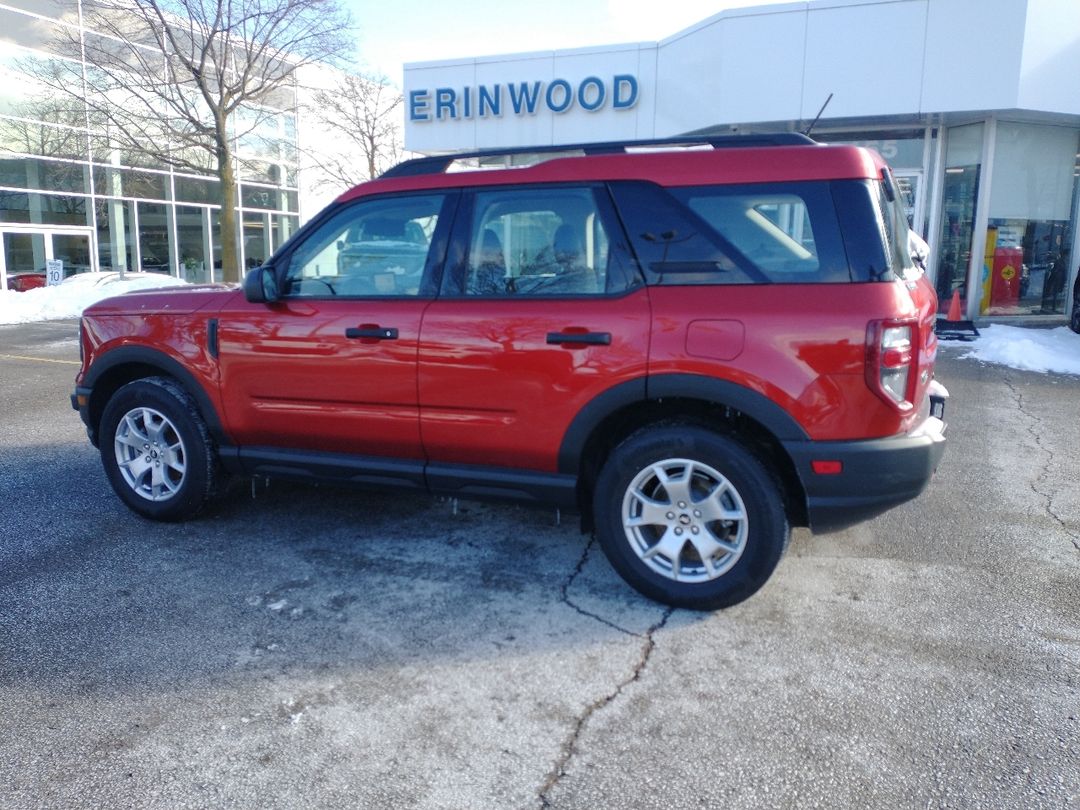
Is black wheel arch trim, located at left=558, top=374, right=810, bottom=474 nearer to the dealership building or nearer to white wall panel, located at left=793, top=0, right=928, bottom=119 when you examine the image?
the dealership building

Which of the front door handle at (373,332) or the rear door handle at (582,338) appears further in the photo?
the front door handle at (373,332)

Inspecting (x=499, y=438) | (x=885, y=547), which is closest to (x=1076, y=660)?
(x=885, y=547)

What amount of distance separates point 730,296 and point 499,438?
122 centimetres

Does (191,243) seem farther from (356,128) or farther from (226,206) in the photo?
(226,206)

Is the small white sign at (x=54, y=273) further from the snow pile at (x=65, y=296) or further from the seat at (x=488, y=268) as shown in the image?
the seat at (x=488, y=268)

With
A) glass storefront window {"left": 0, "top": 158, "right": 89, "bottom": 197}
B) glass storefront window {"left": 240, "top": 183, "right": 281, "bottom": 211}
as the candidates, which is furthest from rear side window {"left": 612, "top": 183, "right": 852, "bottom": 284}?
glass storefront window {"left": 240, "top": 183, "right": 281, "bottom": 211}

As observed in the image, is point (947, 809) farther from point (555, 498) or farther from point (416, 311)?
point (416, 311)

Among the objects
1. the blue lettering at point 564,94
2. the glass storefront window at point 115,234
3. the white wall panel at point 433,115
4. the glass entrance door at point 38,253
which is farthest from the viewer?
the glass storefront window at point 115,234

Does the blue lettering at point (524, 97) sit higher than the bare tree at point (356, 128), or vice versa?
the bare tree at point (356, 128)

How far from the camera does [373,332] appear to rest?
4020 mm

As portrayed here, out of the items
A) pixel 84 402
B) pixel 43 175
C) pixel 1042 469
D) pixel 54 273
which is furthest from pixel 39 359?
pixel 43 175

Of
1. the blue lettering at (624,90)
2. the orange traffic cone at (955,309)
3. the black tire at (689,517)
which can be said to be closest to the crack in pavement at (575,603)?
the black tire at (689,517)

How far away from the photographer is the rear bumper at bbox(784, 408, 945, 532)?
3.34 m

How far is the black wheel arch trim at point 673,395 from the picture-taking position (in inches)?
134
